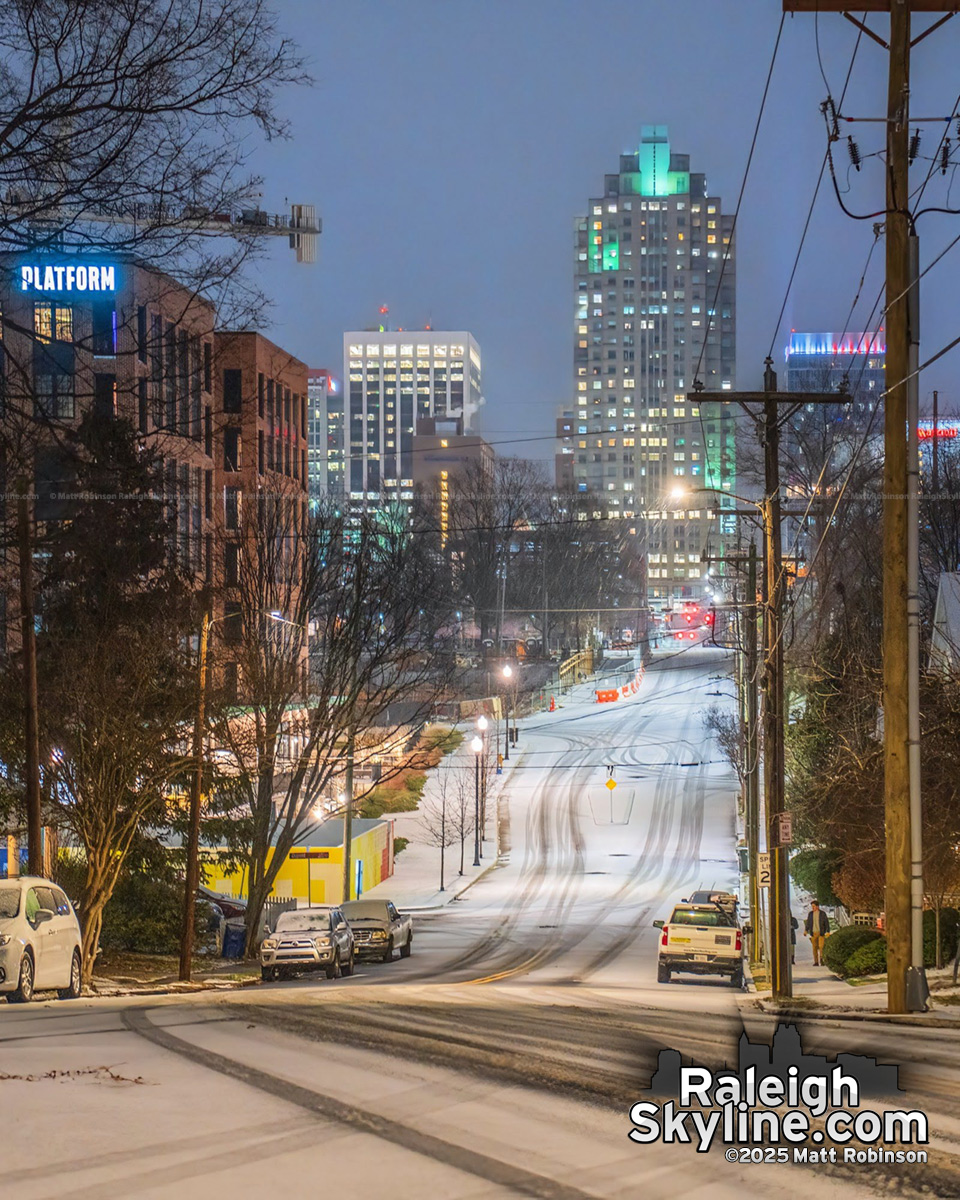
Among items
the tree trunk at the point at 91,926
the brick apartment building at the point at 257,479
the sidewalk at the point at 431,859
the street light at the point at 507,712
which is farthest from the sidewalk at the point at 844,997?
the street light at the point at 507,712

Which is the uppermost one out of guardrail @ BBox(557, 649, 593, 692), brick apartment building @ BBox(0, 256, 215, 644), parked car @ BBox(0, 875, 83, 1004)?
brick apartment building @ BBox(0, 256, 215, 644)

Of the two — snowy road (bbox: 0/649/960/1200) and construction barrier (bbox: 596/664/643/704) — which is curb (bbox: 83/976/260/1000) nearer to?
snowy road (bbox: 0/649/960/1200)

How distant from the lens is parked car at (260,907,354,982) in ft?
93.2

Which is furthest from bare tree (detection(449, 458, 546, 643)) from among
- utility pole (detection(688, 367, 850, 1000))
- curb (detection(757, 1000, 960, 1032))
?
curb (detection(757, 1000, 960, 1032))

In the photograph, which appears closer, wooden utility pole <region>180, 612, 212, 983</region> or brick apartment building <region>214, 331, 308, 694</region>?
brick apartment building <region>214, 331, 308, 694</region>

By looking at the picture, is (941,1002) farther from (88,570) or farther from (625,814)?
(625,814)

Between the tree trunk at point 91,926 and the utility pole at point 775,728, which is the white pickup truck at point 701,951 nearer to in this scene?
the utility pole at point 775,728

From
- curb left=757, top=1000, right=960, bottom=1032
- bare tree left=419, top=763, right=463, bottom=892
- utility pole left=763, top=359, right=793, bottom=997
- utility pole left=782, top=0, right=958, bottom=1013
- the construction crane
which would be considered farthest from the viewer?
bare tree left=419, top=763, right=463, bottom=892

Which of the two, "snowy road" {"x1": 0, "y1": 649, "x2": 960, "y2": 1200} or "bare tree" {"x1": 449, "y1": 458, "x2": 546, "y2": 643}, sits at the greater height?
"bare tree" {"x1": 449, "y1": 458, "x2": 546, "y2": 643}

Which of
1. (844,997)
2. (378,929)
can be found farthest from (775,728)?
(378,929)

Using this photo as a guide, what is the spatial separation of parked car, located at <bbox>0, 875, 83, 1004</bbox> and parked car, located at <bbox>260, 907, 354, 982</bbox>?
10.2 meters

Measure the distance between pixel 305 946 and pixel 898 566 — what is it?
16715 millimetres

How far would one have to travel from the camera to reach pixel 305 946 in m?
28.6

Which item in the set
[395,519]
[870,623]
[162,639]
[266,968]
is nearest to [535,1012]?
[266,968]
